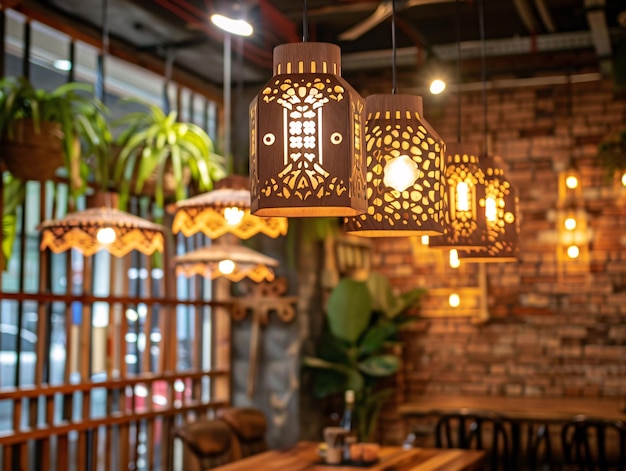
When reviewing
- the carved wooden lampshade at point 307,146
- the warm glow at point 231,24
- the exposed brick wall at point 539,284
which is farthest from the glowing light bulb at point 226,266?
the exposed brick wall at point 539,284

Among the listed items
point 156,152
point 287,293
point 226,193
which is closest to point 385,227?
point 226,193

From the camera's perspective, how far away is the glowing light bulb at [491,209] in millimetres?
3469

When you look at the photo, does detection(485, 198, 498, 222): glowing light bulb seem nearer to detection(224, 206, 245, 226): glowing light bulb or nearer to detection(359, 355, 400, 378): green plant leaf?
detection(224, 206, 245, 226): glowing light bulb

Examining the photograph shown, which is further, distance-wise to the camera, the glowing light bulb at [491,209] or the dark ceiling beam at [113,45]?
the dark ceiling beam at [113,45]

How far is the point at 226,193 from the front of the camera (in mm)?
4473

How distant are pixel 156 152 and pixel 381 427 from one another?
3.27 meters

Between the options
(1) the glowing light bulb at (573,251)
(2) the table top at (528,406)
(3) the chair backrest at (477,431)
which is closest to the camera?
(3) the chair backrest at (477,431)

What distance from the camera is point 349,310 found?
23.5 ft

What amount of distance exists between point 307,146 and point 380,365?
5081mm

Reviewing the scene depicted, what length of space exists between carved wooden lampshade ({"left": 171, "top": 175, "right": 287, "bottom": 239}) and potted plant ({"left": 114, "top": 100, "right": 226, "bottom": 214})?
1317 mm

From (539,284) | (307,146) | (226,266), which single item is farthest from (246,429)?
(307,146)

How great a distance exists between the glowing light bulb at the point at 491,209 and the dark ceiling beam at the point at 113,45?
10.9 ft

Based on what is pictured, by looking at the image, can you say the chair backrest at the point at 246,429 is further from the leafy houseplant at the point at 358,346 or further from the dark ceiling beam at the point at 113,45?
the dark ceiling beam at the point at 113,45

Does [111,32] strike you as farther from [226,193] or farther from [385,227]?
[385,227]
